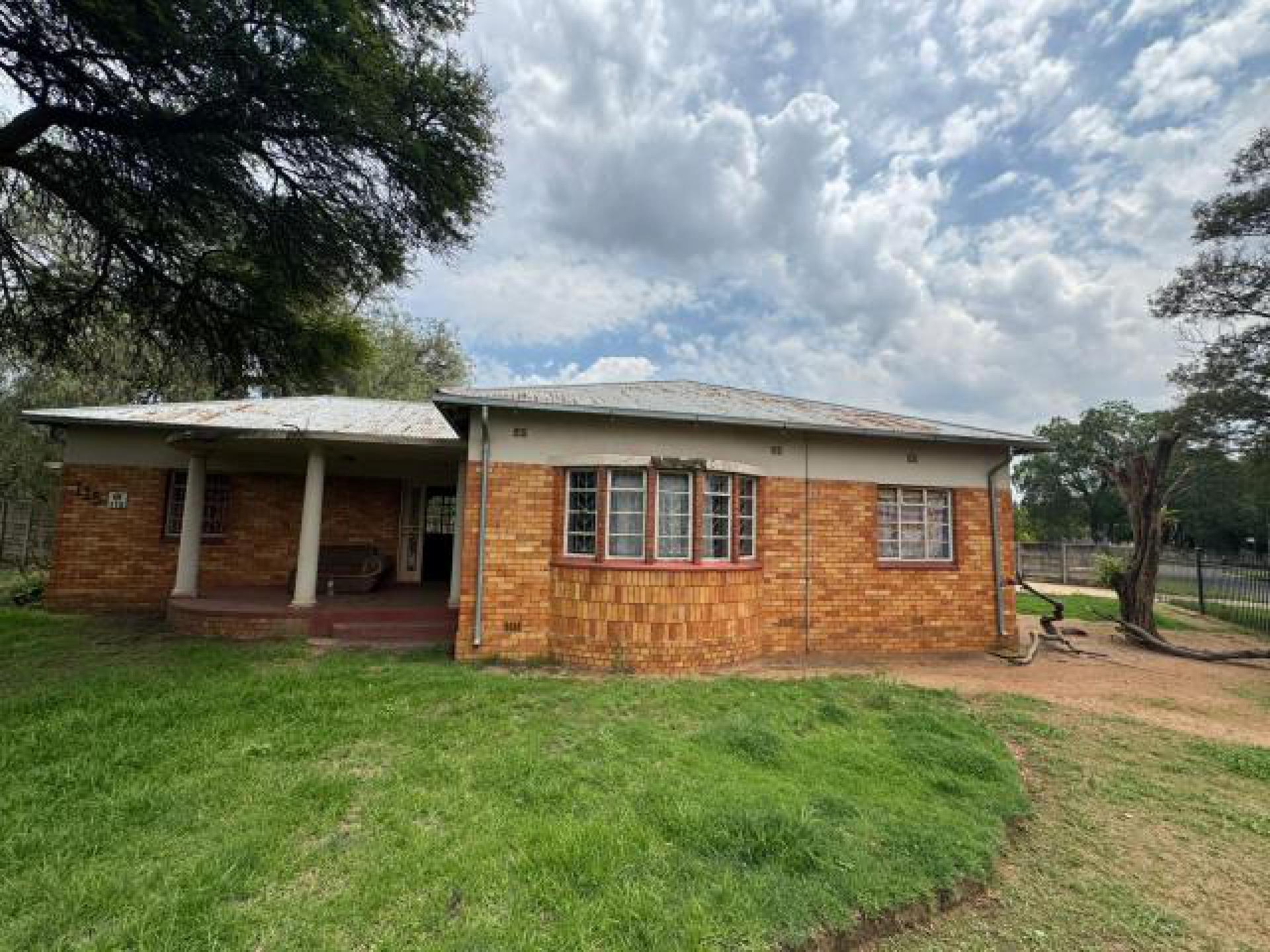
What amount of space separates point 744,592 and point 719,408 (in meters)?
2.63

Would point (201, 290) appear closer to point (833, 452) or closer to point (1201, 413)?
Answer: point (833, 452)

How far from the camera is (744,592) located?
7.78 m

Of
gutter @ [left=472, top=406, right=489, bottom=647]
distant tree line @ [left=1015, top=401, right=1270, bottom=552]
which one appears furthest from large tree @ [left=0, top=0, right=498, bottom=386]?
distant tree line @ [left=1015, top=401, right=1270, bottom=552]

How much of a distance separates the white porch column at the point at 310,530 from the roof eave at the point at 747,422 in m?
2.91

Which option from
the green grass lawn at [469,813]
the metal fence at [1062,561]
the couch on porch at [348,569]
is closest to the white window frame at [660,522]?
the green grass lawn at [469,813]

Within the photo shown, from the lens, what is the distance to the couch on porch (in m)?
10.1

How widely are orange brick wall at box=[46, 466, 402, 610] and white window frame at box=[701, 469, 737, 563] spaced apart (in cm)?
700

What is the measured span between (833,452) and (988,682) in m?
3.62

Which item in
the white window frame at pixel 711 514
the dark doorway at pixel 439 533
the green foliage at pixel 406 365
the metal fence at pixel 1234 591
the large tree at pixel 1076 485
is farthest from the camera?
the large tree at pixel 1076 485

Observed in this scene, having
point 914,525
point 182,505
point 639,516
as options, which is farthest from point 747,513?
point 182,505

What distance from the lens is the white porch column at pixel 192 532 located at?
920 cm

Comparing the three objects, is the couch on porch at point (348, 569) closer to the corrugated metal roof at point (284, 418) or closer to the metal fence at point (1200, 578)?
the corrugated metal roof at point (284, 418)

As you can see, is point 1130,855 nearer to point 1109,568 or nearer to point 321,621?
point 321,621

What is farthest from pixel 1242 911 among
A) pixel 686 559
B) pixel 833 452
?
pixel 833 452
